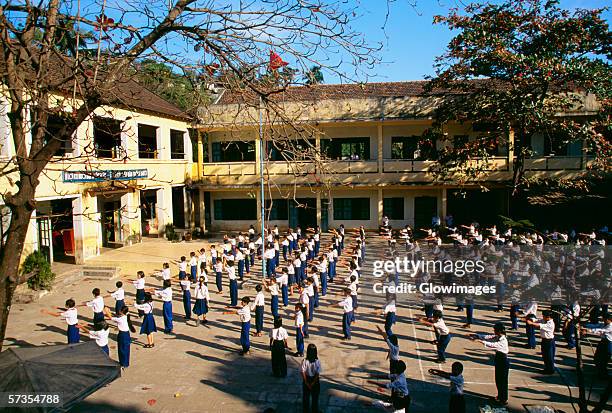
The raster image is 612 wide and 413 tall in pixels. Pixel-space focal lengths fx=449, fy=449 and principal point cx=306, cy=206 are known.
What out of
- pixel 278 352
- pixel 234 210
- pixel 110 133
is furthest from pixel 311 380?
pixel 234 210

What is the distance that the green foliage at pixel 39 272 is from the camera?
497 inches

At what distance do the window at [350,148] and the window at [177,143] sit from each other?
7.28 metres

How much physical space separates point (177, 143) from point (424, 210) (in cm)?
1287

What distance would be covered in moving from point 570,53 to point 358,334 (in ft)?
39.7

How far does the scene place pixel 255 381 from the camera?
774 cm

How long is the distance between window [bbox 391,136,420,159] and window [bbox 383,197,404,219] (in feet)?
6.72

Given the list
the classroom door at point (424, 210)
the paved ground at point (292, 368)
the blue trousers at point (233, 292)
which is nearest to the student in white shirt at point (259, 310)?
the paved ground at point (292, 368)

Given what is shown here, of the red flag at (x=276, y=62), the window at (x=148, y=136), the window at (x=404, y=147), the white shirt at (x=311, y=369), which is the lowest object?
the white shirt at (x=311, y=369)

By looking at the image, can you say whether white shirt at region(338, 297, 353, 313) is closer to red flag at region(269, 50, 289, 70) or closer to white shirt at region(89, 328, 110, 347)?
white shirt at region(89, 328, 110, 347)

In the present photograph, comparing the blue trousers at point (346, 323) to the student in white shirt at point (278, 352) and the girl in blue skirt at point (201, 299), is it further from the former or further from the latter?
the girl in blue skirt at point (201, 299)

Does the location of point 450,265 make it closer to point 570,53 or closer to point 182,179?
point 570,53

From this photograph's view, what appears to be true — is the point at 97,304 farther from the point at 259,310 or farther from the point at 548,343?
the point at 548,343

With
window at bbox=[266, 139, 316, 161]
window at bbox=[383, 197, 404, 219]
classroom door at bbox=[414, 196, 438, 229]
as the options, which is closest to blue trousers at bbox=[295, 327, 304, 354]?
window at bbox=[266, 139, 316, 161]

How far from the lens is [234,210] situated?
2303 cm
